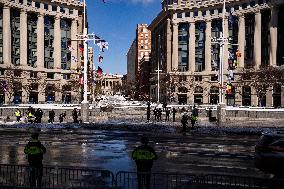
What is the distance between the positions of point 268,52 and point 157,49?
5410cm

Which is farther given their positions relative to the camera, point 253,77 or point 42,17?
point 42,17

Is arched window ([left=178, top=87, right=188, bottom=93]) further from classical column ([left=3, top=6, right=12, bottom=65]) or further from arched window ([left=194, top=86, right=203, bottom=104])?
classical column ([left=3, top=6, right=12, bottom=65])

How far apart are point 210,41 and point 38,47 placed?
46.0 m

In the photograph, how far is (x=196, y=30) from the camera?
374ft

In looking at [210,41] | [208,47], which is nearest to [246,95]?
[208,47]

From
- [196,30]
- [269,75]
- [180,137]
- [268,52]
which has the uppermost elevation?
[196,30]

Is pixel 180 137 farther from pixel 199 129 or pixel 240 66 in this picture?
pixel 240 66

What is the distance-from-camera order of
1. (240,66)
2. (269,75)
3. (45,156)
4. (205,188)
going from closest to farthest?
(205,188) → (45,156) → (269,75) → (240,66)

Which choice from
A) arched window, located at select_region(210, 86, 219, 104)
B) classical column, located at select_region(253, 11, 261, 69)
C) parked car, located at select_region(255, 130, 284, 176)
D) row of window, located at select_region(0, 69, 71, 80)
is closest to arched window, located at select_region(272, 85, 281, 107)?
classical column, located at select_region(253, 11, 261, 69)

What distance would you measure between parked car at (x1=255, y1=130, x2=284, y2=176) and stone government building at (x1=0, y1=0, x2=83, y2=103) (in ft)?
270

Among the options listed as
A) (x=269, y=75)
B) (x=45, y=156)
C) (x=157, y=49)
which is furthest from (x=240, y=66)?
(x=45, y=156)

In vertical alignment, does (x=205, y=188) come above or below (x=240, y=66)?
below

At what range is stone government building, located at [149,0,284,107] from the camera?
9203 cm

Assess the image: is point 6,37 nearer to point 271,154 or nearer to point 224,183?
point 271,154
